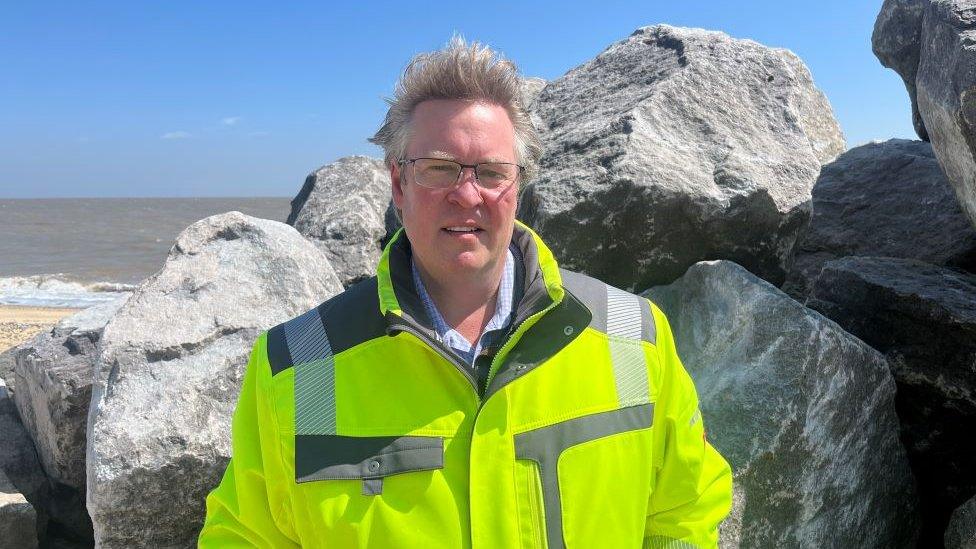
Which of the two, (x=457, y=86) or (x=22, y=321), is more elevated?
(x=457, y=86)

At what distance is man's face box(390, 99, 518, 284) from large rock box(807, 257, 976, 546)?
2635 mm

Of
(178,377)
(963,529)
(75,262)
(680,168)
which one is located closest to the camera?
(963,529)

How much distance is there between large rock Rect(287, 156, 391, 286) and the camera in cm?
664

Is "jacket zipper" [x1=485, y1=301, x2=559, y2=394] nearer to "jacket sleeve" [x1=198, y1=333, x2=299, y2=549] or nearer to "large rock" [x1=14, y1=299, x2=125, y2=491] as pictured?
"jacket sleeve" [x1=198, y1=333, x2=299, y2=549]

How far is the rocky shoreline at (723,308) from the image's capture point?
3.57 metres

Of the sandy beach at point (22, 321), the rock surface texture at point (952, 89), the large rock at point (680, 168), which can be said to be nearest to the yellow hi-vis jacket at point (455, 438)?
the large rock at point (680, 168)

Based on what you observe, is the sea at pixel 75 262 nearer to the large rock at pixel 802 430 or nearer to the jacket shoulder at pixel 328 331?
the large rock at pixel 802 430

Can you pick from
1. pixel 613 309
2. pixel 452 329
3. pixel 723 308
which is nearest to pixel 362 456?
pixel 452 329

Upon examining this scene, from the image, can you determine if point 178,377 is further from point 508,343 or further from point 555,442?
point 555,442

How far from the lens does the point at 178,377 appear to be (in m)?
3.87

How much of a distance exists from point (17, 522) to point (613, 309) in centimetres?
380

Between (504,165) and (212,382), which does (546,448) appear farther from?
(212,382)

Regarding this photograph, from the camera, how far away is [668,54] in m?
5.16

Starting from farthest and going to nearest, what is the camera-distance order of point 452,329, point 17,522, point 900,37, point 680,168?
point 900,37 < point 17,522 < point 680,168 < point 452,329
